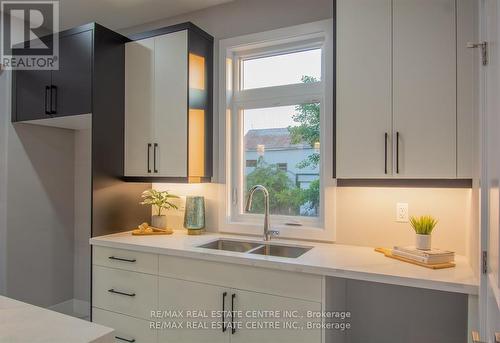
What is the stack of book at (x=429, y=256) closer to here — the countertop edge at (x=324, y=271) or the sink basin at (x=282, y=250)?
the countertop edge at (x=324, y=271)

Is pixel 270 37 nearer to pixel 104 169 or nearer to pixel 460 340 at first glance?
pixel 104 169

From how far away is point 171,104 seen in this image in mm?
2463

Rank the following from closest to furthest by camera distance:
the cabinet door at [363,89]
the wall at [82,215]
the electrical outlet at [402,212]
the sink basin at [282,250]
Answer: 1. the cabinet door at [363,89]
2. the electrical outlet at [402,212]
3. the sink basin at [282,250]
4. the wall at [82,215]

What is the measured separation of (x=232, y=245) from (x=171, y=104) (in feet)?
3.70

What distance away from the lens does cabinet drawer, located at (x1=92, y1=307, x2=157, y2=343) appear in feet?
6.86

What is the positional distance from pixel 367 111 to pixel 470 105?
0.49 metres

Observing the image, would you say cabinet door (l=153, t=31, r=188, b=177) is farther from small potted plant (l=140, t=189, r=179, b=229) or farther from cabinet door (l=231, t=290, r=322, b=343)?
cabinet door (l=231, t=290, r=322, b=343)

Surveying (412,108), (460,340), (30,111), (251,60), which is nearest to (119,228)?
(30,111)

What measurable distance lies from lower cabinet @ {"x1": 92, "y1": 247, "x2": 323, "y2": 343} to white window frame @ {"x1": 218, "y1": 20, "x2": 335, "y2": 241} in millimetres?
605

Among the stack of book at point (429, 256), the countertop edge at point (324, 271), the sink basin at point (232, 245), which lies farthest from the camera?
the sink basin at point (232, 245)

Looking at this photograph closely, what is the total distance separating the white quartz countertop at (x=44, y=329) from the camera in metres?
0.81

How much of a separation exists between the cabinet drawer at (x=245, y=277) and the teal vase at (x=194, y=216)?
47cm

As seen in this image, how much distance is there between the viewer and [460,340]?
1.90 metres

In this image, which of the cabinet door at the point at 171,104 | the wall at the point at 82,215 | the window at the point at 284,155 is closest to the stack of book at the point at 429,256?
the window at the point at 284,155
